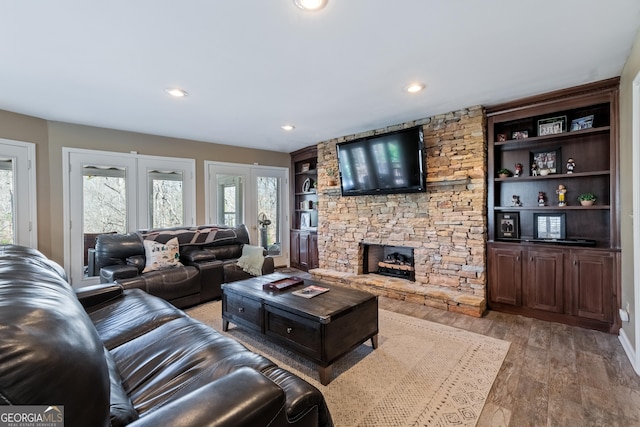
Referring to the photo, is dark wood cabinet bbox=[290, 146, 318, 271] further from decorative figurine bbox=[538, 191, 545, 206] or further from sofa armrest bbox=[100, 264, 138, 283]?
decorative figurine bbox=[538, 191, 545, 206]

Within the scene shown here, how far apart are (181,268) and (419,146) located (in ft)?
11.1

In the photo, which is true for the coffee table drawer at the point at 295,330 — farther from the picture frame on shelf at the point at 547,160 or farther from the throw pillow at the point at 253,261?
the picture frame on shelf at the point at 547,160

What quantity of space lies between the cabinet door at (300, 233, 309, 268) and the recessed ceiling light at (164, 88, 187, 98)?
11.3 feet

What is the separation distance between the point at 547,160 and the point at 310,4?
10.6 ft

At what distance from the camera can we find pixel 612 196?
2.79 meters

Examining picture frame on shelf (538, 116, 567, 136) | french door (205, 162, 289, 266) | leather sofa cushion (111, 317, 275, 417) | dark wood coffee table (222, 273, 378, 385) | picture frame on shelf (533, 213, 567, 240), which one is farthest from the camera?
french door (205, 162, 289, 266)

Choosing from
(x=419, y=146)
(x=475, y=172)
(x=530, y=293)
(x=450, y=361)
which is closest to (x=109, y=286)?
(x=450, y=361)

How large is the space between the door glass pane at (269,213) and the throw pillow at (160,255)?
2.18 metres

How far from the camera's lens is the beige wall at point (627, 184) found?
7.59ft

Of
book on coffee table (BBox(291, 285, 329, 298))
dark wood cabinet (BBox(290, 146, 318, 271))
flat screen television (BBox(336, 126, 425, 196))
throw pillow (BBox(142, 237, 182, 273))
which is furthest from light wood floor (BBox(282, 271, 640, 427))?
throw pillow (BBox(142, 237, 182, 273))

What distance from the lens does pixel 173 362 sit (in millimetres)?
1509

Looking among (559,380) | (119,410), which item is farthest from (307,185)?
(119,410)

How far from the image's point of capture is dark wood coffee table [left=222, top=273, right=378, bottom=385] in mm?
2084

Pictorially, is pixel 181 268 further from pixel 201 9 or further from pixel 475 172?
pixel 475 172
